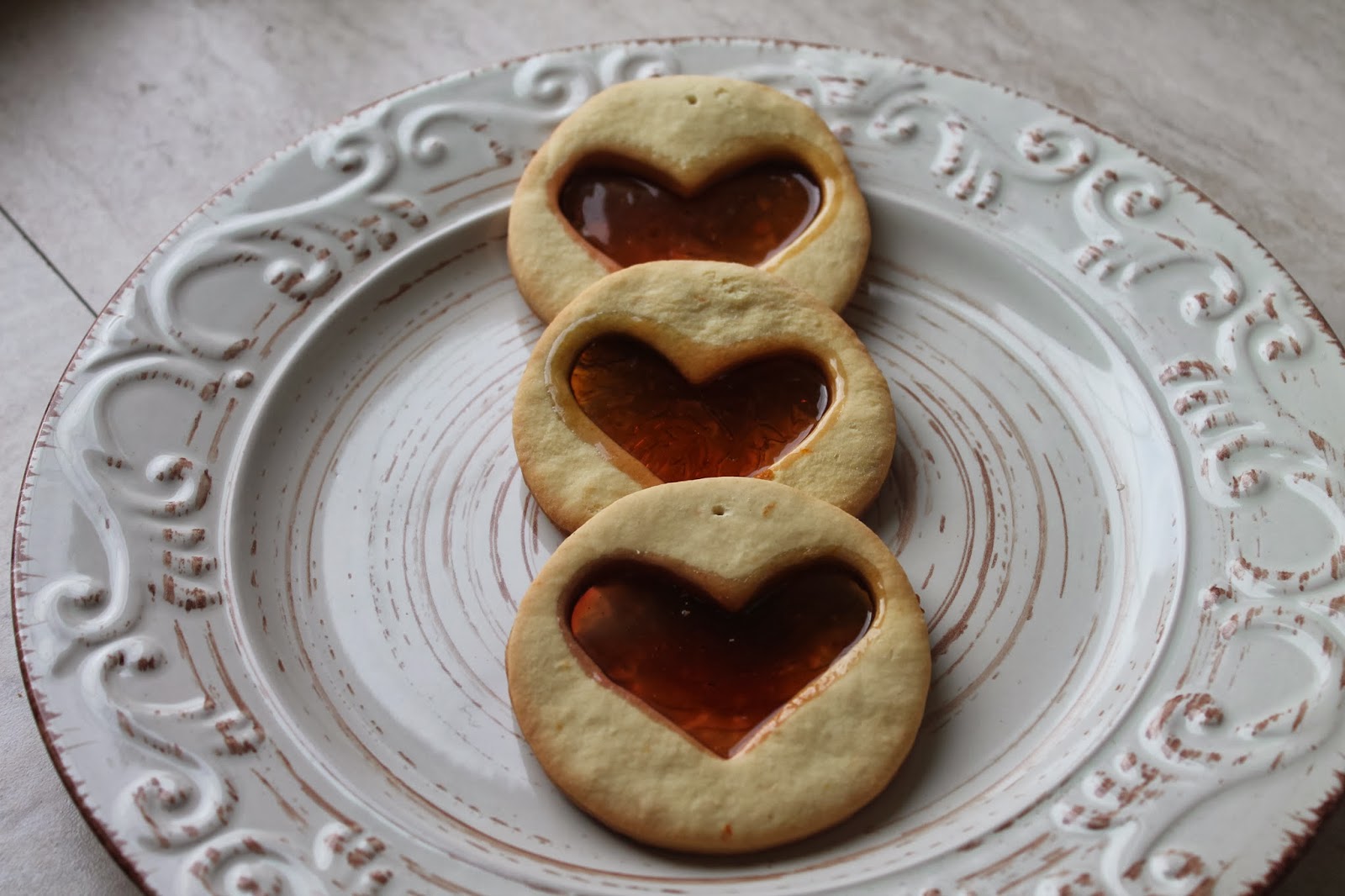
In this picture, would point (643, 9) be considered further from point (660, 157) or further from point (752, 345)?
point (752, 345)

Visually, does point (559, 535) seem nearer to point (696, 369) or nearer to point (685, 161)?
point (696, 369)

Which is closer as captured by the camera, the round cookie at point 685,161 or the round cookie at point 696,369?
the round cookie at point 696,369

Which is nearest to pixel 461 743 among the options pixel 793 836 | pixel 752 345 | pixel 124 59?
pixel 793 836

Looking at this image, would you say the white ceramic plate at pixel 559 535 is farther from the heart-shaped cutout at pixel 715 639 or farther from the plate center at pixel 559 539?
the heart-shaped cutout at pixel 715 639

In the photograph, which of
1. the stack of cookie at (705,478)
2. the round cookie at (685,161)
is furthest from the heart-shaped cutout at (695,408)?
the round cookie at (685,161)

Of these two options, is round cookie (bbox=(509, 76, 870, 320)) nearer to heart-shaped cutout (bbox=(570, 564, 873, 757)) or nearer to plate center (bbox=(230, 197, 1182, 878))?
plate center (bbox=(230, 197, 1182, 878))

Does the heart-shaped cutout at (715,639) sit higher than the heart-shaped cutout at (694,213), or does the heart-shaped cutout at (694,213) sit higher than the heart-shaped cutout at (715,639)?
the heart-shaped cutout at (694,213)

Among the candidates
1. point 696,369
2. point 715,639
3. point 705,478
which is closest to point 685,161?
point 696,369
